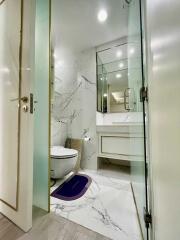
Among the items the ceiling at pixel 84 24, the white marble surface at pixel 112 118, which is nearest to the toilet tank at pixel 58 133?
the white marble surface at pixel 112 118

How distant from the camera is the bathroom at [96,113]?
1.25 meters

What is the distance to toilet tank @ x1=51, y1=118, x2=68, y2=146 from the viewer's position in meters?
2.31

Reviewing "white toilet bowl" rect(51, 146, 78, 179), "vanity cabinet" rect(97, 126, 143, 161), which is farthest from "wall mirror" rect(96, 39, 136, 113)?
"white toilet bowl" rect(51, 146, 78, 179)

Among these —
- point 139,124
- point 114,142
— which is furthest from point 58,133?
point 139,124

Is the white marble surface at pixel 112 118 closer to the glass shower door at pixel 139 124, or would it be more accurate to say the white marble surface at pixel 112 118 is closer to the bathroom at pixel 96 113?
the bathroom at pixel 96 113

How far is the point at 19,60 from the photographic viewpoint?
110cm

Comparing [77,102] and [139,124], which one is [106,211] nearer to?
[139,124]

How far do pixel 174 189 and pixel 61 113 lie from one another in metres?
2.27

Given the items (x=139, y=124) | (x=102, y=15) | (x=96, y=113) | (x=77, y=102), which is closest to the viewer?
(x=139, y=124)

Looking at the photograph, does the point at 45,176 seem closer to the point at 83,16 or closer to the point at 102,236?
the point at 102,236

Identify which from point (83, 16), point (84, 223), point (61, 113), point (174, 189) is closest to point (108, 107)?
point (61, 113)

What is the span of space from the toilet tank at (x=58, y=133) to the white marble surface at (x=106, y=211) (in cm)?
86

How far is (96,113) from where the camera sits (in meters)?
2.37

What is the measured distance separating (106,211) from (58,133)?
1.48m
